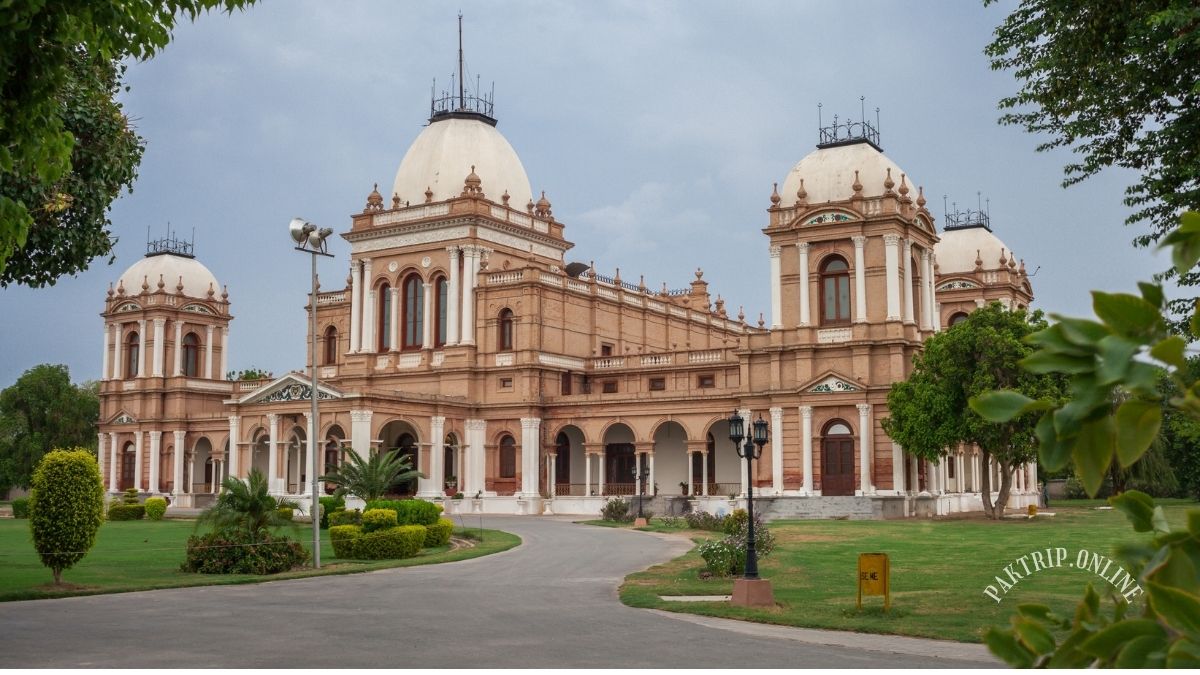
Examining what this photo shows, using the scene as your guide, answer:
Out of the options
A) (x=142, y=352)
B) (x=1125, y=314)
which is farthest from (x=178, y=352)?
(x=1125, y=314)

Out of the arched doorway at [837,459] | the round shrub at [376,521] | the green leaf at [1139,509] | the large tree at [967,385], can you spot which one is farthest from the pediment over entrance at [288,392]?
the green leaf at [1139,509]

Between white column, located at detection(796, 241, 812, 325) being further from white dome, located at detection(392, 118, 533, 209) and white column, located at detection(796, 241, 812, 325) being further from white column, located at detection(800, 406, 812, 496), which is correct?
white dome, located at detection(392, 118, 533, 209)

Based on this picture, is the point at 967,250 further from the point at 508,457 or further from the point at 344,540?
the point at 344,540

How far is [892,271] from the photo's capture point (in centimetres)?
4491

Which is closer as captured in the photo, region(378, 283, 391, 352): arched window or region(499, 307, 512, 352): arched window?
region(499, 307, 512, 352): arched window

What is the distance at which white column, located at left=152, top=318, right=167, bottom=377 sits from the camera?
6600cm

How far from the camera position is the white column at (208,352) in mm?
68375

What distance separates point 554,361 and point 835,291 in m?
14.5

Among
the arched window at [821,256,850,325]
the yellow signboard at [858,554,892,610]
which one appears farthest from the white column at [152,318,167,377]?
the yellow signboard at [858,554,892,610]

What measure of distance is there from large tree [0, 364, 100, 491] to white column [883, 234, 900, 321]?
4937cm

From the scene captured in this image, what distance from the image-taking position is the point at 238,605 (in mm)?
17688

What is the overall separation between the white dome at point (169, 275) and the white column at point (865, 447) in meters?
42.7

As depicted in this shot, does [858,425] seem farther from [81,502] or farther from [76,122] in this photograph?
[76,122]

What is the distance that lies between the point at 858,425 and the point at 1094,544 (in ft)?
58.2
